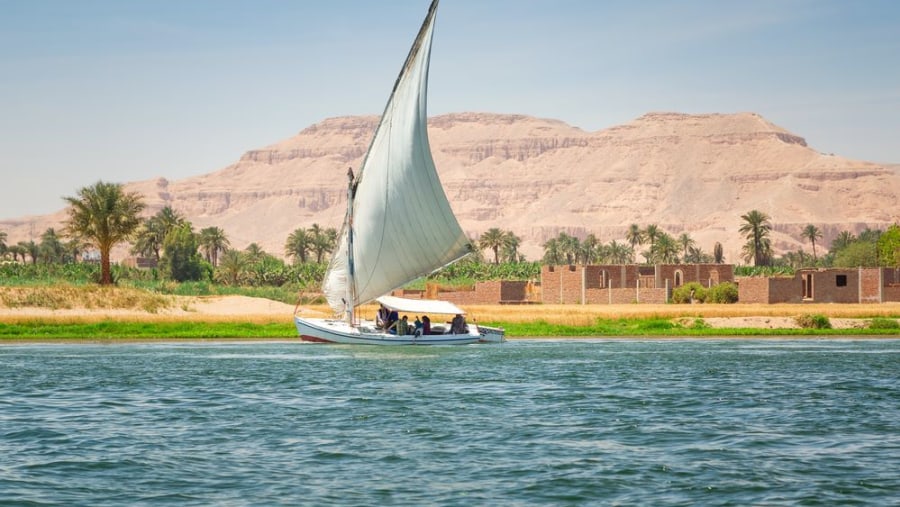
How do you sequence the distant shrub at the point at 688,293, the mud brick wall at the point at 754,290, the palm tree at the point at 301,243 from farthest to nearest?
the palm tree at the point at 301,243 → the distant shrub at the point at 688,293 → the mud brick wall at the point at 754,290

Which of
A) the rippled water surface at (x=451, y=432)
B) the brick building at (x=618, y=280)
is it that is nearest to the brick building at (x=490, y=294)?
the brick building at (x=618, y=280)

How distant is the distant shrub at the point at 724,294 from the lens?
273 ft

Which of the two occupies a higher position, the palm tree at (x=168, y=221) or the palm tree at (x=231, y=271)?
the palm tree at (x=168, y=221)

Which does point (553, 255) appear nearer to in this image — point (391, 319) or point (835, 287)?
point (835, 287)

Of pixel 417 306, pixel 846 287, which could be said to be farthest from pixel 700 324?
pixel 846 287

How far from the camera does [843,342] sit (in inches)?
1999

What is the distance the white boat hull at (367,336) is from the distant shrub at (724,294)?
120 ft

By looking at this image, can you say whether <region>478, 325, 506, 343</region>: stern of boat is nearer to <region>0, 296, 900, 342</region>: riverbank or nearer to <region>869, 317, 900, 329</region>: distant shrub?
<region>0, 296, 900, 342</region>: riverbank

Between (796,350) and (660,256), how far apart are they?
100 m

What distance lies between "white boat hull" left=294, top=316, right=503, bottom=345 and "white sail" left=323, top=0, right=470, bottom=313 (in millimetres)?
1238

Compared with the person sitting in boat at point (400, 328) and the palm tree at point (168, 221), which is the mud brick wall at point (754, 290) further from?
the palm tree at point (168, 221)

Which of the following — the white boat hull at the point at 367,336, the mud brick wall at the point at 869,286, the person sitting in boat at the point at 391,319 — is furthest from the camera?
the mud brick wall at the point at 869,286

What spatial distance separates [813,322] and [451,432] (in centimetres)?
3887

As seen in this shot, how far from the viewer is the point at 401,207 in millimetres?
44938
